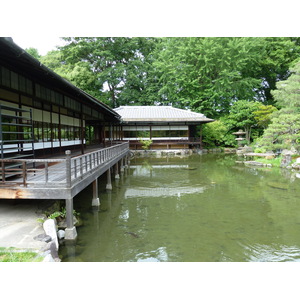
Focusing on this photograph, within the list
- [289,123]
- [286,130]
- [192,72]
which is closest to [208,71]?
[192,72]

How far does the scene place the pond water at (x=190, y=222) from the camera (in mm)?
5324

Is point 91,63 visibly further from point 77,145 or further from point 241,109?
point 77,145

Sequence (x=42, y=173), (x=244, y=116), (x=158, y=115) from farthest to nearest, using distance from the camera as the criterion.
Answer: (x=244, y=116) → (x=158, y=115) → (x=42, y=173)

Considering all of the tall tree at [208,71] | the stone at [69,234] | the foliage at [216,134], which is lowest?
the stone at [69,234]

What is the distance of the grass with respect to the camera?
13.5ft

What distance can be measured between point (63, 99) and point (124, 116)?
1651 centimetres

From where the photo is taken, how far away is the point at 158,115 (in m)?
27.7

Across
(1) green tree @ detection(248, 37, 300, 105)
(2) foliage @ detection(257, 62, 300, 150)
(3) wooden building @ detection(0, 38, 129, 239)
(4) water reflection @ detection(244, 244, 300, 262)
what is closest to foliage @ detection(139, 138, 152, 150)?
(2) foliage @ detection(257, 62, 300, 150)

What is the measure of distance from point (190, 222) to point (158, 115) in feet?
70.2

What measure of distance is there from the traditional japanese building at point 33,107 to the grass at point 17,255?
2620 mm

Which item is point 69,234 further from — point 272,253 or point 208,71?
point 208,71

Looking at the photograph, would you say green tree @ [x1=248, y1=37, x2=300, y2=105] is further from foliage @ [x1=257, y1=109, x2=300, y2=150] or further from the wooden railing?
the wooden railing

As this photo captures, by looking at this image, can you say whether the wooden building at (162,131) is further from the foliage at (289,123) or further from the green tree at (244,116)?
the foliage at (289,123)

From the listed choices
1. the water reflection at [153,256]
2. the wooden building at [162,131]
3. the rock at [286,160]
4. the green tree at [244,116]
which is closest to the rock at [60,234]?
the water reflection at [153,256]
